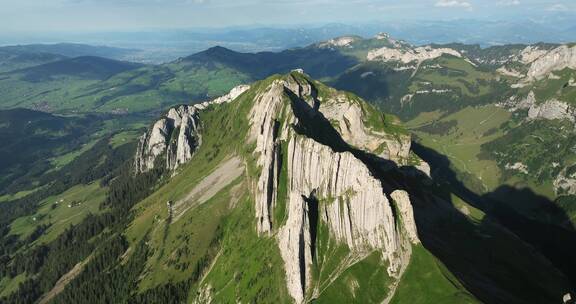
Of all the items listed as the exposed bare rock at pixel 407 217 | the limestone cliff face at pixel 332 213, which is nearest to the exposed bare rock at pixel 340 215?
the limestone cliff face at pixel 332 213

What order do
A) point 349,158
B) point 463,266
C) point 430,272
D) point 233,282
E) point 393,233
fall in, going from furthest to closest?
point 233,282 < point 349,158 < point 463,266 < point 393,233 < point 430,272

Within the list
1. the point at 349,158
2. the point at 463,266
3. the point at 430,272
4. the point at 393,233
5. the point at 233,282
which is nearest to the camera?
the point at 430,272

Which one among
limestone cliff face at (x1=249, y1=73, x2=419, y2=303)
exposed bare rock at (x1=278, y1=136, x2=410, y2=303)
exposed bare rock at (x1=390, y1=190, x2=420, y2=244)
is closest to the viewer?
exposed bare rock at (x1=390, y1=190, x2=420, y2=244)

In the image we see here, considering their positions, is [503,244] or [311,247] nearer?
[311,247]

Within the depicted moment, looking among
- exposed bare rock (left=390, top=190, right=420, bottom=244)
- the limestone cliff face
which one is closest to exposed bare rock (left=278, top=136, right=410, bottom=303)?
the limestone cliff face

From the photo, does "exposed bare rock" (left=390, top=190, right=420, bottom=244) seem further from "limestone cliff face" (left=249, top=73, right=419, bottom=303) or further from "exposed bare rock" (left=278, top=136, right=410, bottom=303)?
"exposed bare rock" (left=278, top=136, right=410, bottom=303)

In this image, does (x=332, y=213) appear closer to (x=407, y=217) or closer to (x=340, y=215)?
(x=340, y=215)

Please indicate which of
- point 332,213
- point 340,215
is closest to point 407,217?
point 340,215

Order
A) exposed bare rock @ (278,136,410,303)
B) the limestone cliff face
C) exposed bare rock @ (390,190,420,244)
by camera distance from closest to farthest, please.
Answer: exposed bare rock @ (390,190,420,244), the limestone cliff face, exposed bare rock @ (278,136,410,303)

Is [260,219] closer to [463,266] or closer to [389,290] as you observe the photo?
[389,290]

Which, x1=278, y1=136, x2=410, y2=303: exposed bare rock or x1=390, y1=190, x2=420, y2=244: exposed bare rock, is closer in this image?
x1=390, y1=190, x2=420, y2=244: exposed bare rock

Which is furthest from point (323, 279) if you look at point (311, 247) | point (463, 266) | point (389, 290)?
point (463, 266)
